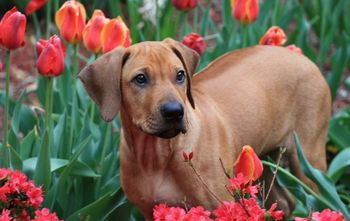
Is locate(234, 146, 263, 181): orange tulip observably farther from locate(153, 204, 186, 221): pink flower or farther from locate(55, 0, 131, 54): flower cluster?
locate(55, 0, 131, 54): flower cluster

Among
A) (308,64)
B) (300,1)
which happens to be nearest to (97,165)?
(308,64)

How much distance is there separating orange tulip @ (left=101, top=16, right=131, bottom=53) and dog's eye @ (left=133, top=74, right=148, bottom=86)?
0.53 meters

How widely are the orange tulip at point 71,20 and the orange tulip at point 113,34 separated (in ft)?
0.51

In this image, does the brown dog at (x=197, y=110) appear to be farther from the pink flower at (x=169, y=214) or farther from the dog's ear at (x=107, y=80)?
the pink flower at (x=169, y=214)

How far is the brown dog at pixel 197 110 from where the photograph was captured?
3299mm

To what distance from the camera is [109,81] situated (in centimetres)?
337

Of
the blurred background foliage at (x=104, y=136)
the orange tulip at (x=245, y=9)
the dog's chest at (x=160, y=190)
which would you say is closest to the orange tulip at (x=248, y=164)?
the blurred background foliage at (x=104, y=136)

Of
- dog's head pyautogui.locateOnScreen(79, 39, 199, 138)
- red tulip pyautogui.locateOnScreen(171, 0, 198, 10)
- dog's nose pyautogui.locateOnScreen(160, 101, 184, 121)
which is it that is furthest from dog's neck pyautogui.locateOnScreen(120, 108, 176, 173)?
red tulip pyautogui.locateOnScreen(171, 0, 198, 10)

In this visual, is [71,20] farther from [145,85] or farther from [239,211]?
[239,211]

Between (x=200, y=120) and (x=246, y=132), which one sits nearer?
(x=200, y=120)

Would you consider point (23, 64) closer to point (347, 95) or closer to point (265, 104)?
point (347, 95)

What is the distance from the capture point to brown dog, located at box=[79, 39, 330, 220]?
3.30 meters

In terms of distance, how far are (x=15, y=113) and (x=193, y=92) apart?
0.84 meters

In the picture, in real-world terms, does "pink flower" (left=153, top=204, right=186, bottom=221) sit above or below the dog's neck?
above
